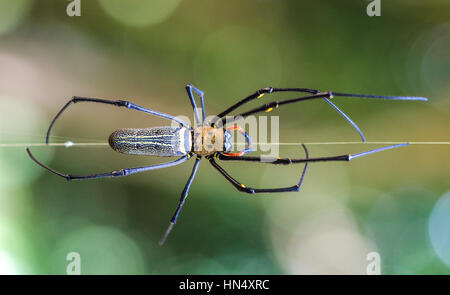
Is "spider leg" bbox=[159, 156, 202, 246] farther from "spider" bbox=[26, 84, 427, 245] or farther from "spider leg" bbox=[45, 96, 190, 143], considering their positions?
"spider leg" bbox=[45, 96, 190, 143]

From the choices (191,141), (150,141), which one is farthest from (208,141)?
(150,141)

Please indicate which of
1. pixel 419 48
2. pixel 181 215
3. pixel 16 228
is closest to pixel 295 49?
pixel 419 48

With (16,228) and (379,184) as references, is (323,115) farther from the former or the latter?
(16,228)

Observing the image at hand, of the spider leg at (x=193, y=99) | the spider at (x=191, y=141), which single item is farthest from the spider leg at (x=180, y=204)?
the spider leg at (x=193, y=99)

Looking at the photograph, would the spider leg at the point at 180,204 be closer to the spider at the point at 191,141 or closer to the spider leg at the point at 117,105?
the spider at the point at 191,141

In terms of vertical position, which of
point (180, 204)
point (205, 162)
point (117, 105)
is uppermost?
point (117, 105)

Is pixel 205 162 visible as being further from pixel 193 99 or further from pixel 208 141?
pixel 193 99
